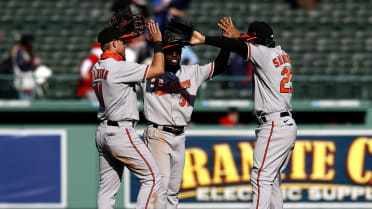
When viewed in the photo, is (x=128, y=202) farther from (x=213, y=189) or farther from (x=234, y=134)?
(x=234, y=134)

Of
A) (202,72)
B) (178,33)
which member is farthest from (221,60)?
(178,33)

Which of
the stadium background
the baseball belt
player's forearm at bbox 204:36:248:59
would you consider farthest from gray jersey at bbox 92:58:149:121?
the stadium background

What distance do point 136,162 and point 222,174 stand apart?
8.77ft

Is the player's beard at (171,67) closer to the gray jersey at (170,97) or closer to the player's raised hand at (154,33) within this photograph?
the gray jersey at (170,97)

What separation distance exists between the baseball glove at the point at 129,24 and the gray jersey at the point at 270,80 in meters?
1.05

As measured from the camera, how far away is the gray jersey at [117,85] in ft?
16.6

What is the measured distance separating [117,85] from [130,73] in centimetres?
17

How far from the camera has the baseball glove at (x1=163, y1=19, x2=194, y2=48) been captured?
Result: 5172 millimetres

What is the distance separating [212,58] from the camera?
1080 cm

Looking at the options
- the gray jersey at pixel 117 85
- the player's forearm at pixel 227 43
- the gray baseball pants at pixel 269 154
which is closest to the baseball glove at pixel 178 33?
the player's forearm at pixel 227 43

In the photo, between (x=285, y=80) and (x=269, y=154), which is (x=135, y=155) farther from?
(x=285, y=80)

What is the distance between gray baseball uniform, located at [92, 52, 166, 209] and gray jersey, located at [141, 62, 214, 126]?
0.90 feet

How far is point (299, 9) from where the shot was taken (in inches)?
487

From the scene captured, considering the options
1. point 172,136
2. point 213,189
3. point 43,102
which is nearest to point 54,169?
point 43,102
